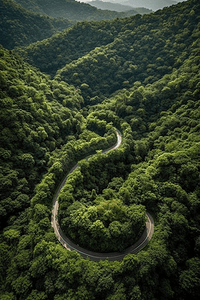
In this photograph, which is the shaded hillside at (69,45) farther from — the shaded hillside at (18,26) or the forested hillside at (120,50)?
the shaded hillside at (18,26)

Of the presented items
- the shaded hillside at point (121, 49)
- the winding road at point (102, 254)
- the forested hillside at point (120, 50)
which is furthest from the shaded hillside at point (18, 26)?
the winding road at point (102, 254)

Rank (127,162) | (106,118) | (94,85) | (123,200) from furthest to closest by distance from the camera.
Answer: (94,85), (106,118), (127,162), (123,200)

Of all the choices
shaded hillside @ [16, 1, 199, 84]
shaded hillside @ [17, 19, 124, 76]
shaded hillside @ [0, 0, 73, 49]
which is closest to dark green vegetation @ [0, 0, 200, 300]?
shaded hillside @ [16, 1, 199, 84]

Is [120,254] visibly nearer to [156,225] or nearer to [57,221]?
[156,225]

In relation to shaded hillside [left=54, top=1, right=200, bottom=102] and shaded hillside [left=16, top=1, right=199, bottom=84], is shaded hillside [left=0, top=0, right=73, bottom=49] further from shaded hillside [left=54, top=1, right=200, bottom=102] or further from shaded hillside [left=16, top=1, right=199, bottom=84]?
shaded hillside [left=54, top=1, right=200, bottom=102]

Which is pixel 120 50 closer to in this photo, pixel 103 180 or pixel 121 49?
pixel 121 49

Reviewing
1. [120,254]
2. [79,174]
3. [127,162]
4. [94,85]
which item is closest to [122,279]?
[120,254]

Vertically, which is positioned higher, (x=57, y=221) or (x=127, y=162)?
(x=127, y=162)

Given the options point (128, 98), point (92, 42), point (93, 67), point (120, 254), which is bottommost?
point (120, 254)

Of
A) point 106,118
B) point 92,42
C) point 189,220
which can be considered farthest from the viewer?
point 92,42
